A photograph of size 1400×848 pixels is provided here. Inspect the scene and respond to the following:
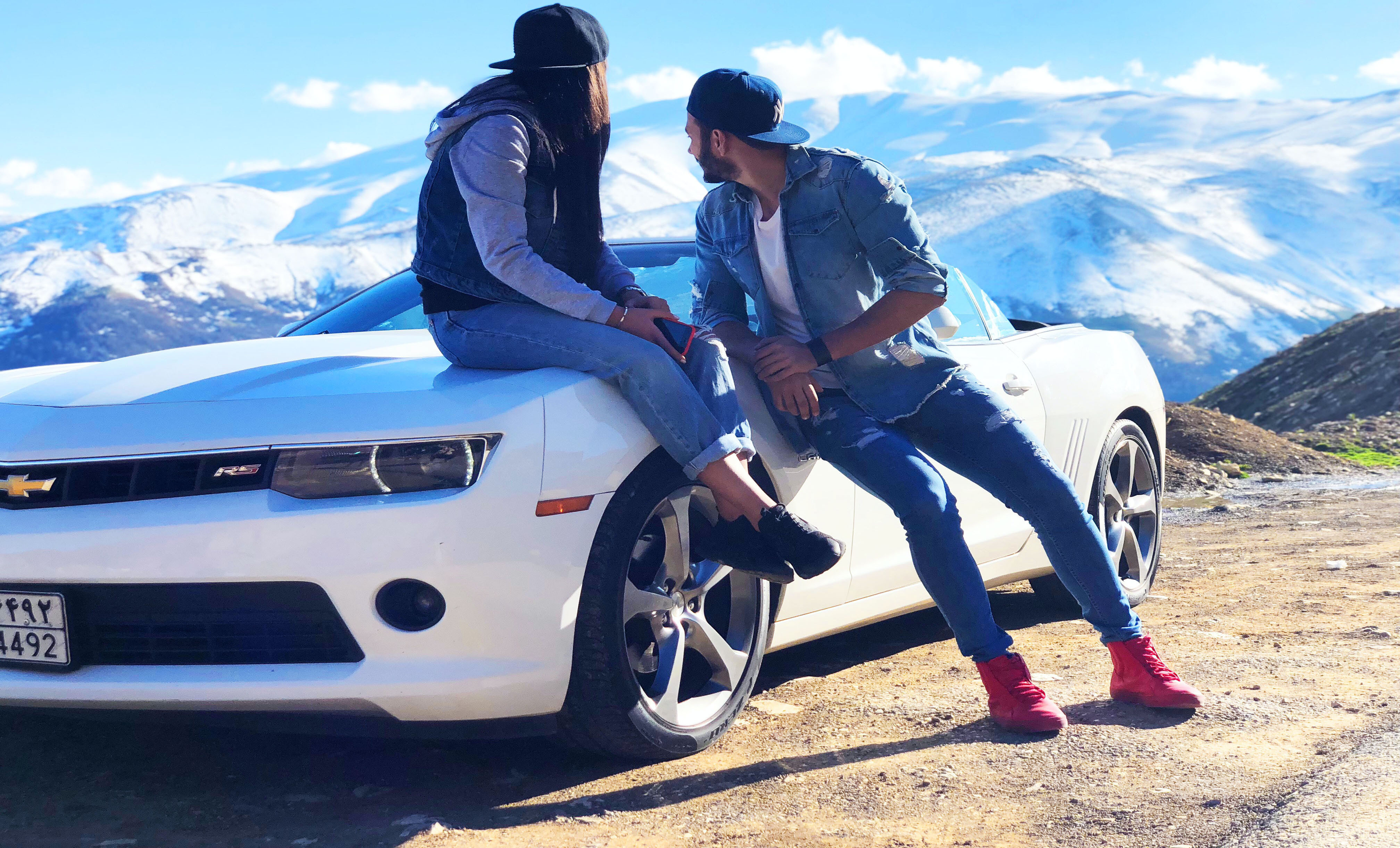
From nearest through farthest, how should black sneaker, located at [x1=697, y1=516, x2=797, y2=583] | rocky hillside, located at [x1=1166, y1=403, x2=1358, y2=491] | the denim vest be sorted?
black sneaker, located at [x1=697, y1=516, x2=797, y2=583], the denim vest, rocky hillside, located at [x1=1166, y1=403, x2=1358, y2=491]

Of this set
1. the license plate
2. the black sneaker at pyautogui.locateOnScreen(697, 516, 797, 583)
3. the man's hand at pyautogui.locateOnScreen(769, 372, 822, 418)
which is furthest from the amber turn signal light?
the license plate

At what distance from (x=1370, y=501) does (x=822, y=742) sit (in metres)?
7.11

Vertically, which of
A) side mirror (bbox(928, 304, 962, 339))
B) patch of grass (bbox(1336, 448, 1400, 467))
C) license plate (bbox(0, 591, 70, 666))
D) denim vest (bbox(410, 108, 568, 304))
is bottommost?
patch of grass (bbox(1336, 448, 1400, 467))

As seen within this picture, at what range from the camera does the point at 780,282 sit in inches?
130

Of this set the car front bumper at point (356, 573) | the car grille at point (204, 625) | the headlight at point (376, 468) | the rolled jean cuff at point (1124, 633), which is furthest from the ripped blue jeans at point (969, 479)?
the car grille at point (204, 625)

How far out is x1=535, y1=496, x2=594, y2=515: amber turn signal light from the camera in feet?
8.23

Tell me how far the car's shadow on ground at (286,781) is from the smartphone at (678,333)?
Result: 3.31 ft

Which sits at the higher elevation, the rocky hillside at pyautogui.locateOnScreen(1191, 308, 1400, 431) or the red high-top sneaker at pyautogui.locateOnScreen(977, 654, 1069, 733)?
the red high-top sneaker at pyautogui.locateOnScreen(977, 654, 1069, 733)

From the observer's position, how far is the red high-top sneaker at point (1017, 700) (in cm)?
296

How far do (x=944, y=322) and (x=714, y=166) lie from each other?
96cm

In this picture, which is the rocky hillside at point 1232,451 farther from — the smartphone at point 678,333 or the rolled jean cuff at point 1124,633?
the smartphone at point 678,333

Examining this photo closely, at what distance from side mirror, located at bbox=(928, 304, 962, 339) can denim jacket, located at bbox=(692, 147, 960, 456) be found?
0.26m

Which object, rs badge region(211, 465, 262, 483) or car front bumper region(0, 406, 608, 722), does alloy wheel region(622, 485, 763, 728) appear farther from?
rs badge region(211, 465, 262, 483)

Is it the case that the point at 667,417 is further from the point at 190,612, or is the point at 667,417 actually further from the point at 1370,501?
the point at 1370,501
